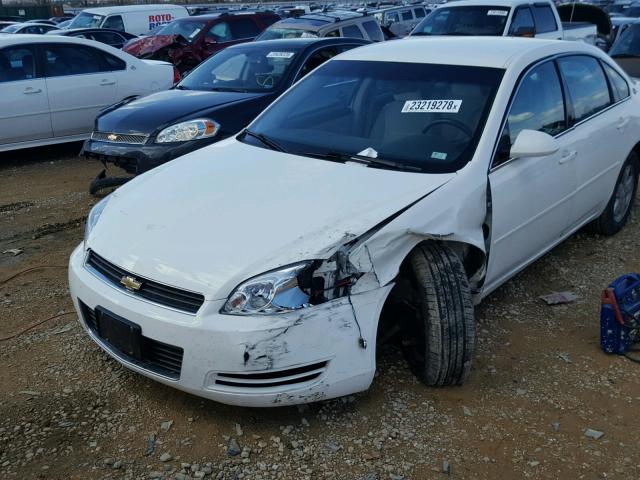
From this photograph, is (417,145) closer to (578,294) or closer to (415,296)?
(415,296)

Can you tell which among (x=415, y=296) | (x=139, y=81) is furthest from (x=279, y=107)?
(x=139, y=81)

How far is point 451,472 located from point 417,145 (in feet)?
5.55

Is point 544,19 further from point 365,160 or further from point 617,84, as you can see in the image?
point 365,160

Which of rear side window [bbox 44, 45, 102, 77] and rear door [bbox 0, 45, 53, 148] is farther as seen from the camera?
rear side window [bbox 44, 45, 102, 77]

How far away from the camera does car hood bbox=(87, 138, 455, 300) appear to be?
278 cm

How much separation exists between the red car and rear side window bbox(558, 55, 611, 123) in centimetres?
949

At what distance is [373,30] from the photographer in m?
11.1

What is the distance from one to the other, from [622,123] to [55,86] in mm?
6506

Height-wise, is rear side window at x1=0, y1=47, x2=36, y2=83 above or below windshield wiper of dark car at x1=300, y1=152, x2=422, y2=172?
below

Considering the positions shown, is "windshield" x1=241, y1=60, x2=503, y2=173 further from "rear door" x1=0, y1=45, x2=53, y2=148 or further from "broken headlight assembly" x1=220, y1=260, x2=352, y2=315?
"rear door" x1=0, y1=45, x2=53, y2=148

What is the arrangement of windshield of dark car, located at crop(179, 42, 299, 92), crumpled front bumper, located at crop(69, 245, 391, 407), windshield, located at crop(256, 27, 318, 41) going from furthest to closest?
windshield, located at crop(256, 27, 318, 41) < windshield of dark car, located at crop(179, 42, 299, 92) < crumpled front bumper, located at crop(69, 245, 391, 407)

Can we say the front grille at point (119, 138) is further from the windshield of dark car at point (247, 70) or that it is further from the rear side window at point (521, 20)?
the rear side window at point (521, 20)

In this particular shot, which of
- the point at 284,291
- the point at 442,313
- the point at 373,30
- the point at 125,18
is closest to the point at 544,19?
the point at 373,30

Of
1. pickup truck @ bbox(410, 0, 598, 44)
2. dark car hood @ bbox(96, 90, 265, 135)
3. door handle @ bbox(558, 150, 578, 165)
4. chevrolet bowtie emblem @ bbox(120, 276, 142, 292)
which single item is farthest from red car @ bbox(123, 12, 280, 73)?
chevrolet bowtie emblem @ bbox(120, 276, 142, 292)
